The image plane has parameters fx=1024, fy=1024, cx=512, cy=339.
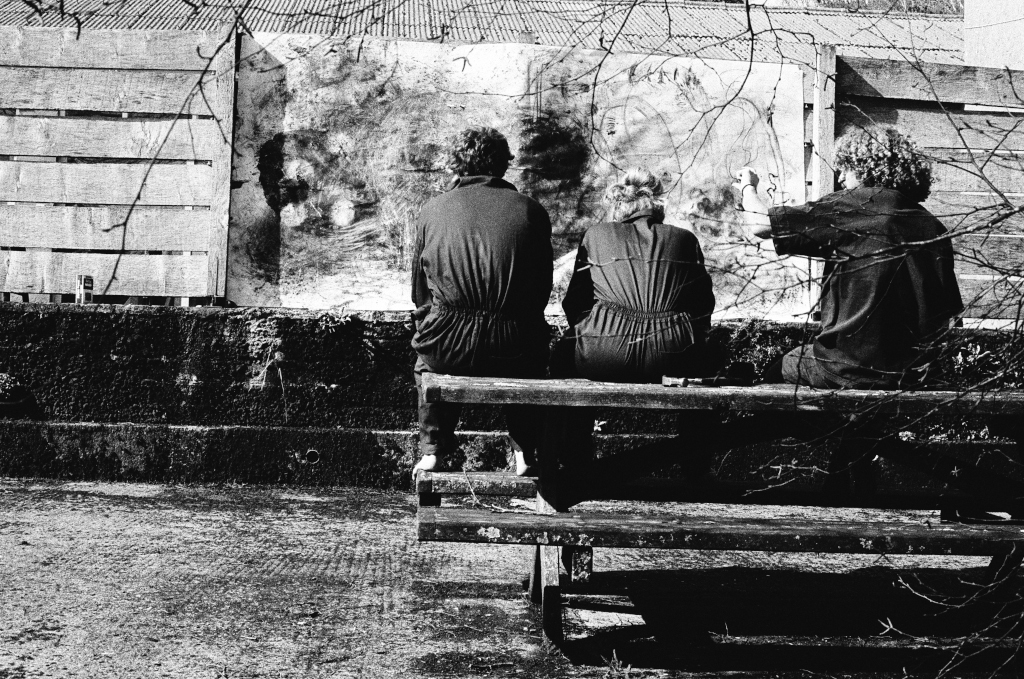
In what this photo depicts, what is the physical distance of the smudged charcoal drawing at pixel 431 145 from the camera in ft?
18.6

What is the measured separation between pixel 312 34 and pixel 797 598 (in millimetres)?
3989

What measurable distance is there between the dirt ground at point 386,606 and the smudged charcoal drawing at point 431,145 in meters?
1.75

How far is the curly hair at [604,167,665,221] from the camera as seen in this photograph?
12.7 feet

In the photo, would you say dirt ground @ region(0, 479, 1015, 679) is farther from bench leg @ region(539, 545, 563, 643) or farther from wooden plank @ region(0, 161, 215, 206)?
wooden plank @ region(0, 161, 215, 206)

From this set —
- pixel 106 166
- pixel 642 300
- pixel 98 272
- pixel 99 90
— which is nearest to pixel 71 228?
pixel 98 272

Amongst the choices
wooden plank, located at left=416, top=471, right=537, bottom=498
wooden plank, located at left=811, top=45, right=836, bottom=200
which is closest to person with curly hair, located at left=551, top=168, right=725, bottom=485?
wooden plank, located at left=416, top=471, right=537, bottom=498

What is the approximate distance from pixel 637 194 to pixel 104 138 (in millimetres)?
3153

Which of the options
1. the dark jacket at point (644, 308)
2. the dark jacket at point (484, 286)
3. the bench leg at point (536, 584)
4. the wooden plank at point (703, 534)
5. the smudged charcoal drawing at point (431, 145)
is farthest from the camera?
the smudged charcoal drawing at point (431, 145)

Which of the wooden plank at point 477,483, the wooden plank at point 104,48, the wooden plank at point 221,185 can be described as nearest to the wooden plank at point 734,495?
the wooden plank at point 477,483

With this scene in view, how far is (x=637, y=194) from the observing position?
3881 millimetres

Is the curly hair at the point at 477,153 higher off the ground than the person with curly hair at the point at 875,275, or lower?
higher

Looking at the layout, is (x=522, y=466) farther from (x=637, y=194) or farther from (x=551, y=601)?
(x=637, y=194)

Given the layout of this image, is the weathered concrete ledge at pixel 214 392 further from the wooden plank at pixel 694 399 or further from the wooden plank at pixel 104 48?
the wooden plank at pixel 694 399

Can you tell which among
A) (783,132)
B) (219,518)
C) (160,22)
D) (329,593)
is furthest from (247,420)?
(160,22)
